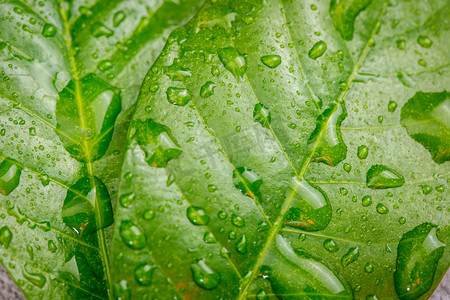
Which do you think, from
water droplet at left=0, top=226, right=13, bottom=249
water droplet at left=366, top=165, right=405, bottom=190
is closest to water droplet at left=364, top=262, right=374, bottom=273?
water droplet at left=366, top=165, right=405, bottom=190

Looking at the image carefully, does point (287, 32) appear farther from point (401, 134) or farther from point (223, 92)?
point (401, 134)

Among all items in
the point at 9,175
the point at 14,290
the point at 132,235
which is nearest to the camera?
the point at 132,235

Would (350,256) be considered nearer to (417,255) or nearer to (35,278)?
(417,255)

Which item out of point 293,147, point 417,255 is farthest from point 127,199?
point 417,255

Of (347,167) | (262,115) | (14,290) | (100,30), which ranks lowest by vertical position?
(14,290)

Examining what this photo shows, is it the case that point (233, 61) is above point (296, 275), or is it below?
above

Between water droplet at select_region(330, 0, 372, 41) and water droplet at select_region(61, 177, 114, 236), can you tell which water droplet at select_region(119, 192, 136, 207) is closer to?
water droplet at select_region(61, 177, 114, 236)

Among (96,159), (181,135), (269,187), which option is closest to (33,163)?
(96,159)

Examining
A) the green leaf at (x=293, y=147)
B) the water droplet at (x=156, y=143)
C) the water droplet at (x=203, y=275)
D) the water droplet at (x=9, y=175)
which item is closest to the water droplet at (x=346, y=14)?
the green leaf at (x=293, y=147)
